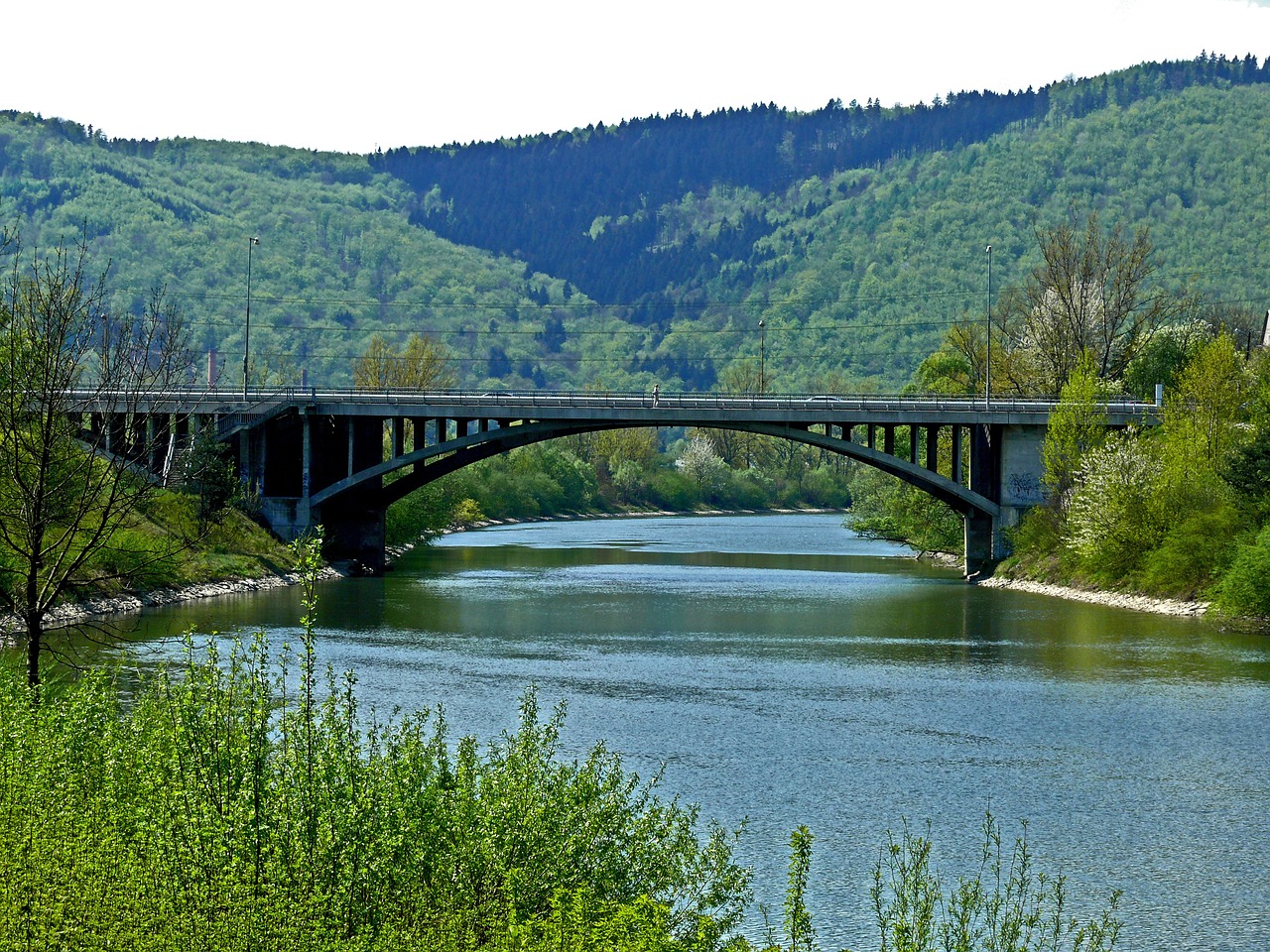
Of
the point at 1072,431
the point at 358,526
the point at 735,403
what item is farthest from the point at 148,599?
the point at 1072,431

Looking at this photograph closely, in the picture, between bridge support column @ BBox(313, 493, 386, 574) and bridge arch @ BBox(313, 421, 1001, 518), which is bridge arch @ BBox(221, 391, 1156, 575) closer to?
bridge arch @ BBox(313, 421, 1001, 518)

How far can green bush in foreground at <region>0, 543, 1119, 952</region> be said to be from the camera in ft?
38.3

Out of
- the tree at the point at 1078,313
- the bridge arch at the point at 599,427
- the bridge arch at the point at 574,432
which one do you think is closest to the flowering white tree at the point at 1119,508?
the bridge arch at the point at 599,427

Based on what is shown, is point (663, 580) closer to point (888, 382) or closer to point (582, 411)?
point (582, 411)

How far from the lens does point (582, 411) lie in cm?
6259

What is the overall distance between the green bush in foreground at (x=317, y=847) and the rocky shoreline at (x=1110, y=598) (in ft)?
116

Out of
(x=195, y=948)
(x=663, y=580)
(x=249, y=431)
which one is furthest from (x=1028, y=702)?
(x=249, y=431)

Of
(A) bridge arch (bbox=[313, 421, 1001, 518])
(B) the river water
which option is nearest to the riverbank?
(B) the river water

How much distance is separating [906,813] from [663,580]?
41930 mm

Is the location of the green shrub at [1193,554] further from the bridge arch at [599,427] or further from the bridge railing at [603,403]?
the bridge railing at [603,403]

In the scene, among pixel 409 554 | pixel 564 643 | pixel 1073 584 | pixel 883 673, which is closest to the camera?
pixel 883 673

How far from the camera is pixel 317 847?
12734 millimetres

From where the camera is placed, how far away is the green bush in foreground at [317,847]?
38.3 ft

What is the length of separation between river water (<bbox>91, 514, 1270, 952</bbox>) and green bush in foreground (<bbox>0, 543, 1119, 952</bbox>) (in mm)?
3205
